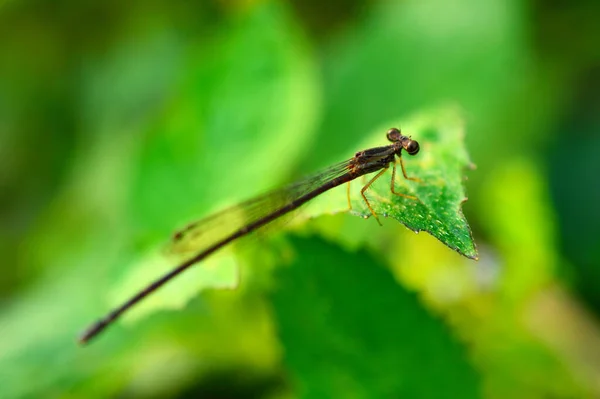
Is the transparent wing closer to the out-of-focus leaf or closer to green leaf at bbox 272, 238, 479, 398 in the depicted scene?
the out-of-focus leaf

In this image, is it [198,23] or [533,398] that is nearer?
[533,398]

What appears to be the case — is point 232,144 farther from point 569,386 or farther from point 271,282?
point 569,386

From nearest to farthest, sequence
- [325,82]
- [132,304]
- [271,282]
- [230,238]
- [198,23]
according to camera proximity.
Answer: [271,282] < [132,304] < [230,238] < [325,82] < [198,23]

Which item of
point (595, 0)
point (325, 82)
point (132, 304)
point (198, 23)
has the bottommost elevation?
point (132, 304)

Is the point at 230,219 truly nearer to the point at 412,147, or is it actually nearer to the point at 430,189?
the point at 412,147

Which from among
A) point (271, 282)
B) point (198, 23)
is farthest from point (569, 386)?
point (198, 23)

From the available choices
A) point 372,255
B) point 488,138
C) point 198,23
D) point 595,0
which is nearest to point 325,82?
point 488,138

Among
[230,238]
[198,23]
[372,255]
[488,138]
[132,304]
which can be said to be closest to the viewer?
[372,255]

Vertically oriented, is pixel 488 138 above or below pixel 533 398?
above
